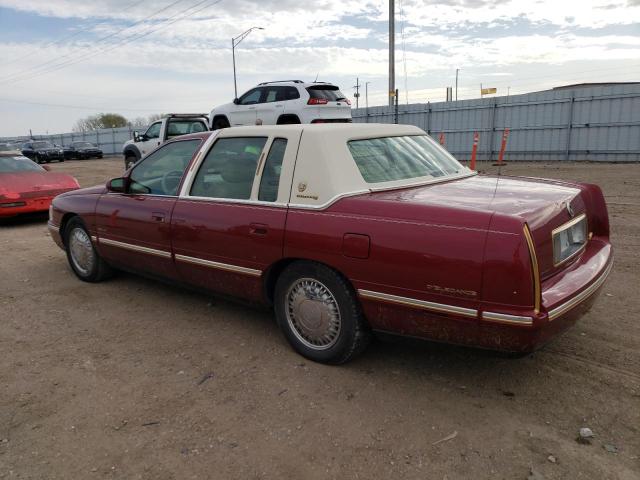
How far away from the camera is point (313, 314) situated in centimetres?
336

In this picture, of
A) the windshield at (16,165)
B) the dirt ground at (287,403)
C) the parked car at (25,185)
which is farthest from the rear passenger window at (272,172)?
the windshield at (16,165)

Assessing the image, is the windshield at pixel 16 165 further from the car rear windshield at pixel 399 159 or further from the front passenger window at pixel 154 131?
the car rear windshield at pixel 399 159

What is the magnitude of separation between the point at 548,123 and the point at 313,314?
57.4 feet

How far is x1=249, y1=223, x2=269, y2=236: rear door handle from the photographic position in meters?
3.45

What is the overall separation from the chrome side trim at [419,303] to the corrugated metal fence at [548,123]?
17.0 metres

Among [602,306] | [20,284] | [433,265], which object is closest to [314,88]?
[20,284]

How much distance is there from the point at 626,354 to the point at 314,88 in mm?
11302

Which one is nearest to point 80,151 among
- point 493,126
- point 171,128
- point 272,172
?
point 171,128

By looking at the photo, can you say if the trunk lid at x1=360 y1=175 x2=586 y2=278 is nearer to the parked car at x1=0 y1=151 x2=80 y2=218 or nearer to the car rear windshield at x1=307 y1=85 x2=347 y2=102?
the parked car at x1=0 y1=151 x2=80 y2=218

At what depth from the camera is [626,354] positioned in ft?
11.1

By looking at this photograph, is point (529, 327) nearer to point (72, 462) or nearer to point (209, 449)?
point (209, 449)

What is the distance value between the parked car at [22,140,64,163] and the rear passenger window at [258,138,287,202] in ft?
104

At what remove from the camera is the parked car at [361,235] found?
260 cm

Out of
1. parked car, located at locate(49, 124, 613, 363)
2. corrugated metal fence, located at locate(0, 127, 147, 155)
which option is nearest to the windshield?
parked car, located at locate(49, 124, 613, 363)
